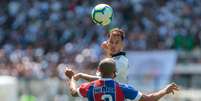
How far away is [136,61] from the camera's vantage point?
25.4 meters

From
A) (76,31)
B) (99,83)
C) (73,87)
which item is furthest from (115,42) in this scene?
(76,31)

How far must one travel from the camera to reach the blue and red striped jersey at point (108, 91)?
1116 centimetres

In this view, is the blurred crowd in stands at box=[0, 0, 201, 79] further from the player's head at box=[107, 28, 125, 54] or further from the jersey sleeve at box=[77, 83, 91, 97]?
the jersey sleeve at box=[77, 83, 91, 97]

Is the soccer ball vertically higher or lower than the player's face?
higher

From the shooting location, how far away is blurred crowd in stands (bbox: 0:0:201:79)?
25.9 meters

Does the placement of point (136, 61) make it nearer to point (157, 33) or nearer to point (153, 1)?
point (157, 33)

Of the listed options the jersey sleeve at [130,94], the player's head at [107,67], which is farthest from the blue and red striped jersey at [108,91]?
the player's head at [107,67]

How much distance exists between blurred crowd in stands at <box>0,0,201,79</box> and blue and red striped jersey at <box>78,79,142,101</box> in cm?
1311

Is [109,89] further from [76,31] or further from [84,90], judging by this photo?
[76,31]

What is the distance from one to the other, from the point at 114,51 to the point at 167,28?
1492 cm

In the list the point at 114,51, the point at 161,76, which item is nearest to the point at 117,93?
the point at 114,51

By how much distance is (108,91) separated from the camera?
36.6 feet

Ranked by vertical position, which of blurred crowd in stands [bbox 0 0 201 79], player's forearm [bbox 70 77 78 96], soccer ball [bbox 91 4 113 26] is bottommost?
player's forearm [bbox 70 77 78 96]

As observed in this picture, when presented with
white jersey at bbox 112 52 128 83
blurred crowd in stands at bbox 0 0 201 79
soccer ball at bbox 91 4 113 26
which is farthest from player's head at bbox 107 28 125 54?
blurred crowd in stands at bbox 0 0 201 79
